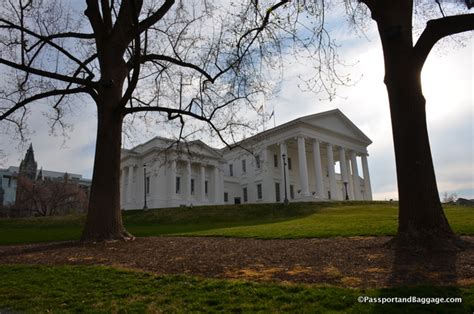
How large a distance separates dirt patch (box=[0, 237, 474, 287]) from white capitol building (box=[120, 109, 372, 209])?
3990 cm

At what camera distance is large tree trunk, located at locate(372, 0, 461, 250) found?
320 inches

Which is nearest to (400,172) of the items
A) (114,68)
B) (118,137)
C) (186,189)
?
(118,137)

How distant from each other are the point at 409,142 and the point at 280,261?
4.07 m

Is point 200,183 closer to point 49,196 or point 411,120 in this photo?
point 49,196

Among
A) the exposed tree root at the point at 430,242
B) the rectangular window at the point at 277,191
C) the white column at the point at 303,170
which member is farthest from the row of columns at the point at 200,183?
the exposed tree root at the point at 430,242

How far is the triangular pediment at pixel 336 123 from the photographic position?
54.2 meters

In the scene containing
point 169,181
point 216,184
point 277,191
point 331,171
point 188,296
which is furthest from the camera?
point 277,191

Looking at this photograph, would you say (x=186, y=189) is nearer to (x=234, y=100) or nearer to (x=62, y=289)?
(x=234, y=100)

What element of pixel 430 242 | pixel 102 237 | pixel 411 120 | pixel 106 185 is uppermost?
pixel 411 120

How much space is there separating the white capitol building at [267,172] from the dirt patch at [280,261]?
39.9 meters

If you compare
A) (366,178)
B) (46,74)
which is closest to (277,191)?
(366,178)

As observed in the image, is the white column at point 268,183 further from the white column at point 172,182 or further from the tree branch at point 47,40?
the tree branch at point 47,40

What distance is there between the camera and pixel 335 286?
563 centimetres

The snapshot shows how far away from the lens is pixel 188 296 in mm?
5484
